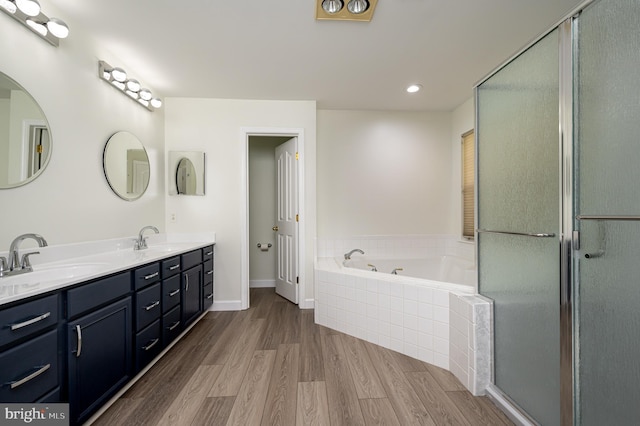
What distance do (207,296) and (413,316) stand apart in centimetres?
210

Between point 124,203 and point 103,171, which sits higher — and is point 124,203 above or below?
below

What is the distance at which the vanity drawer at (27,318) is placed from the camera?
3.27 feet

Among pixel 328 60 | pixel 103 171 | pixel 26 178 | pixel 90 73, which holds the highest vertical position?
pixel 328 60

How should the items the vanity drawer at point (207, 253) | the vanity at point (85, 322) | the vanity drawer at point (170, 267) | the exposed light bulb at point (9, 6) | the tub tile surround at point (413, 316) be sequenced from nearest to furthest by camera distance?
the vanity at point (85, 322) < the exposed light bulb at point (9, 6) < the tub tile surround at point (413, 316) < the vanity drawer at point (170, 267) < the vanity drawer at point (207, 253)

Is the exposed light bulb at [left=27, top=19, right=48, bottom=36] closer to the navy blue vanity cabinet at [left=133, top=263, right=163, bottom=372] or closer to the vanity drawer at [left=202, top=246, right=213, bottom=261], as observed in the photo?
the navy blue vanity cabinet at [left=133, top=263, right=163, bottom=372]

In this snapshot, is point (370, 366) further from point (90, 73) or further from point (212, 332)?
point (90, 73)

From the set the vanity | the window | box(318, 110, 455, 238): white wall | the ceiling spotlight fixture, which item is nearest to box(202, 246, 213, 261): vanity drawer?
the vanity

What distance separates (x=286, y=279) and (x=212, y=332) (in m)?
1.21

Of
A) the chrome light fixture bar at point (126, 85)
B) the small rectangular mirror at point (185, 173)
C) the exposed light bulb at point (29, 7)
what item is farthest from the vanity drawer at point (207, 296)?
the exposed light bulb at point (29, 7)

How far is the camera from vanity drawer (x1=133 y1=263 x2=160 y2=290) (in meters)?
1.73

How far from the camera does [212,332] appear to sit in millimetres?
2592

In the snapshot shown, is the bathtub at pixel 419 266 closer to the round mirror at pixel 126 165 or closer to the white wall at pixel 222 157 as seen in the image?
the white wall at pixel 222 157

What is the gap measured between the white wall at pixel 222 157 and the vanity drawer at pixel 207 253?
16cm

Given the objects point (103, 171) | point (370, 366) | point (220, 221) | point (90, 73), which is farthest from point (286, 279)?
point (90, 73)
